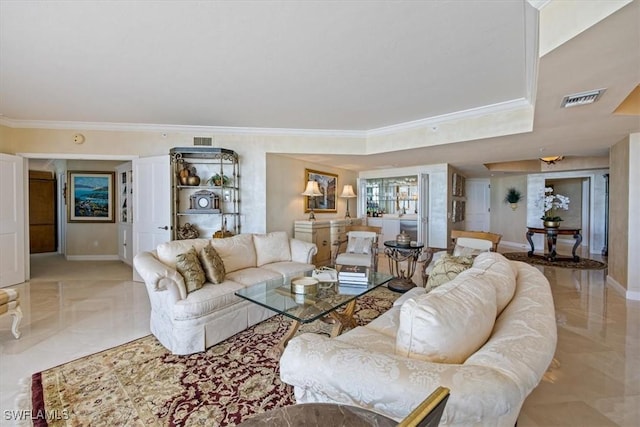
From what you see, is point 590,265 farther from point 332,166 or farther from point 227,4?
point 227,4

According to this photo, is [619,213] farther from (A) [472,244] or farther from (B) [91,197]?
(B) [91,197]

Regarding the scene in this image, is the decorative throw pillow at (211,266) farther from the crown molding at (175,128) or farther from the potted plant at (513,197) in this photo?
the potted plant at (513,197)

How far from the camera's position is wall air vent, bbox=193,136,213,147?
188 inches

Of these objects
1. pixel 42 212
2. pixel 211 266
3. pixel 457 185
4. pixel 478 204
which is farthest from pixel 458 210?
pixel 42 212

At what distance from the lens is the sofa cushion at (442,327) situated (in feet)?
3.58

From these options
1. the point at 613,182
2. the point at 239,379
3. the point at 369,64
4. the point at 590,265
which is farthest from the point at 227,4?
the point at 590,265

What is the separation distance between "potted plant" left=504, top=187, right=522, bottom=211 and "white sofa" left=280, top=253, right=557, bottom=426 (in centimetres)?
823

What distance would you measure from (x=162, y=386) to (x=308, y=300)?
1182 millimetres

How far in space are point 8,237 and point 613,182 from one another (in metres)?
9.60

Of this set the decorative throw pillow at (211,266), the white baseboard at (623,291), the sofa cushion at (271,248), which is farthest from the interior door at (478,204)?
the decorative throw pillow at (211,266)

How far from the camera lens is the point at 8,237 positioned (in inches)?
171

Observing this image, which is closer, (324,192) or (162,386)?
(162,386)

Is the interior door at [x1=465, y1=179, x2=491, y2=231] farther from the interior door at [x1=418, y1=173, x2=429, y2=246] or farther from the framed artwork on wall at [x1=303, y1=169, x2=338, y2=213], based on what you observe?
the framed artwork on wall at [x1=303, y1=169, x2=338, y2=213]

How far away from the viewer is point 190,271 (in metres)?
2.65
